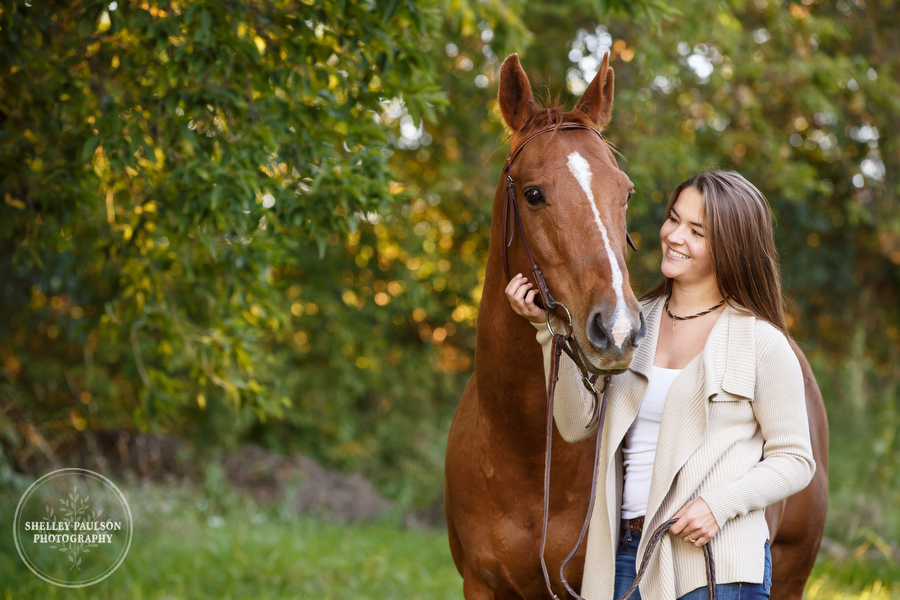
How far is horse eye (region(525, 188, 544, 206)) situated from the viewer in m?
2.03

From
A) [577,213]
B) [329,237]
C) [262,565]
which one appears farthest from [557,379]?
[262,565]

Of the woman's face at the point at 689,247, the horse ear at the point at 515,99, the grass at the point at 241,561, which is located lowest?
the grass at the point at 241,561

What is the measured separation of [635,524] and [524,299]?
0.76 meters

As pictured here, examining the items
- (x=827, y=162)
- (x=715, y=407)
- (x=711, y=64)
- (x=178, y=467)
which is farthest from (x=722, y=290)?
(x=827, y=162)

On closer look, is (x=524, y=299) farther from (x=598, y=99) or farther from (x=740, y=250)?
(x=598, y=99)

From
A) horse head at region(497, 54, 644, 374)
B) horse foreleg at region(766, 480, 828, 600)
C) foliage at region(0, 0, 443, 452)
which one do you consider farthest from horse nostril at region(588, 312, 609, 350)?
horse foreleg at region(766, 480, 828, 600)

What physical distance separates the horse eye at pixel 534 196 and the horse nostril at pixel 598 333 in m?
0.44

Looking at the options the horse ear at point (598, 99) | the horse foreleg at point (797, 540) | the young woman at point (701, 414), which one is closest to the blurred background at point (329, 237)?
the horse ear at point (598, 99)

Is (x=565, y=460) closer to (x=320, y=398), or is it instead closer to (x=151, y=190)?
(x=151, y=190)

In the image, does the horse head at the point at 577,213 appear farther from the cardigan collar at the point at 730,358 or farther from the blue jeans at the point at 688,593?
the blue jeans at the point at 688,593

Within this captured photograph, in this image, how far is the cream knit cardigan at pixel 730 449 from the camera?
6.03 feet

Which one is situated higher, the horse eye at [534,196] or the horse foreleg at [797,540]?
the horse eye at [534,196]

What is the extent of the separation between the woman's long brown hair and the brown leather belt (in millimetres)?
696

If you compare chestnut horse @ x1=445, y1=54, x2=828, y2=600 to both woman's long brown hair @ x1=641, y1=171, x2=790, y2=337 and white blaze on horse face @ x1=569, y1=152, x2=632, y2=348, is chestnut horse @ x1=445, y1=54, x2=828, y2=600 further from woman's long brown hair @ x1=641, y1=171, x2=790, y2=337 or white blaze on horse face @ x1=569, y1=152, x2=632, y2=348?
woman's long brown hair @ x1=641, y1=171, x2=790, y2=337
